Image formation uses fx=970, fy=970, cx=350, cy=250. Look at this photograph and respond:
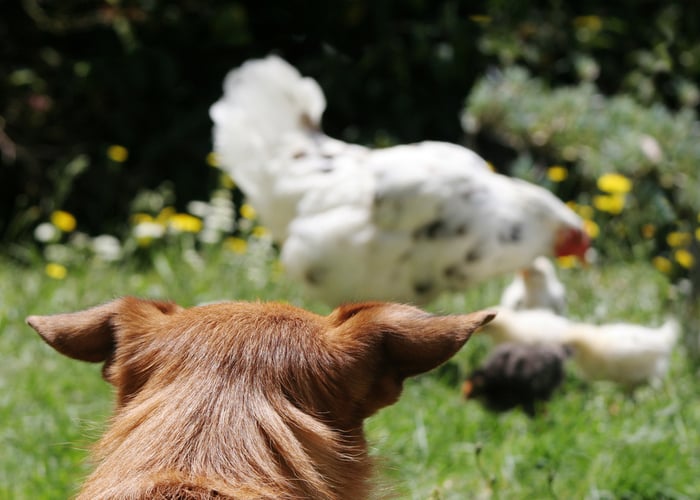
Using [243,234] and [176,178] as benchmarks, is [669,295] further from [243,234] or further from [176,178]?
[176,178]

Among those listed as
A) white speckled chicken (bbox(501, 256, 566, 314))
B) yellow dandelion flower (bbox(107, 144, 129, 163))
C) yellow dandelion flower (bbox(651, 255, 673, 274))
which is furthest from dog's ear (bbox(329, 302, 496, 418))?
yellow dandelion flower (bbox(107, 144, 129, 163))

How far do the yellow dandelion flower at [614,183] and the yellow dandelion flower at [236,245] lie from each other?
200 centimetres

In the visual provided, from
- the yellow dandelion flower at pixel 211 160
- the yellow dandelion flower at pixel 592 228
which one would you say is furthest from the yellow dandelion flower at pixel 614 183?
the yellow dandelion flower at pixel 211 160

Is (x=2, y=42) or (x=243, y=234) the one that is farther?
(x=2, y=42)

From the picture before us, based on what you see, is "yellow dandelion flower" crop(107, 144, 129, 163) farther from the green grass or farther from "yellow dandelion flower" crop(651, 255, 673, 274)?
"yellow dandelion flower" crop(651, 255, 673, 274)

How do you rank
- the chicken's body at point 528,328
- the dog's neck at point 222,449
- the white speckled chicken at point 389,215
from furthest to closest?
the white speckled chicken at point 389,215 < the chicken's body at point 528,328 < the dog's neck at point 222,449

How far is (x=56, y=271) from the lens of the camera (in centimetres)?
481

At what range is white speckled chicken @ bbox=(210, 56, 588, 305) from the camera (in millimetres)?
3746

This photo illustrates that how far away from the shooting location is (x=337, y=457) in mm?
1613

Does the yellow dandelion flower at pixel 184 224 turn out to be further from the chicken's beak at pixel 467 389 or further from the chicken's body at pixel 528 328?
the chicken's beak at pixel 467 389

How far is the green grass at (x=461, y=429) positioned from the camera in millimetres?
2953

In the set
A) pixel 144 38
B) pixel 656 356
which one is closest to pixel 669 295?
pixel 656 356

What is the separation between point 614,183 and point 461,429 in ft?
7.89

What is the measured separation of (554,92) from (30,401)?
4590 millimetres
